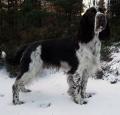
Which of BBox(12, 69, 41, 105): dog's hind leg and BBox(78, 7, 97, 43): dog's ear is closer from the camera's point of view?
BBox(78, 7, 97, 43): dog's ear

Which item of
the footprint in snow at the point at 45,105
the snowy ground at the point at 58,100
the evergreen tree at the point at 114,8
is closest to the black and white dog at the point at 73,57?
the snowy ground at the point at 58,100

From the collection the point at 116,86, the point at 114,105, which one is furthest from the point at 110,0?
the point at 114,105

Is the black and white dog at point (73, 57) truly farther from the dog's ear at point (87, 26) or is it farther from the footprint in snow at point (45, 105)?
the footprint in snow at point (45, 105)

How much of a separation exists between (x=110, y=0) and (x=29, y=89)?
5.75 m

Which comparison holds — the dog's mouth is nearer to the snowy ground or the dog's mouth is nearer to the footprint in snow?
the snowy ground

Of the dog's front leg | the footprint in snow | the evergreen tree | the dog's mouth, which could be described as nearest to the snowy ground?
the footprint in snow

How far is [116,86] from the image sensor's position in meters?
7.55

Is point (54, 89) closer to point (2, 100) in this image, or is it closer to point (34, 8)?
point (2, 100)

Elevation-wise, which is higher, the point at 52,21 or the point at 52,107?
the point at 52,21

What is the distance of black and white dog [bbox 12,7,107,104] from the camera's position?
21.5 feet

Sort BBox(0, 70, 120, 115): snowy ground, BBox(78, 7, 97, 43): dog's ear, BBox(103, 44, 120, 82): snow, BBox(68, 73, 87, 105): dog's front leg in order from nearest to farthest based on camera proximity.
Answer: BBox(0, 70, 120, 115): snowy ground < BBox(78, 7, 97, 43): dog's ear < BBox(68, 73, 87, 105): dog's front leg < BBox(103, 44, 120, 82): snow

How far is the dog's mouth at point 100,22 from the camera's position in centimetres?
637

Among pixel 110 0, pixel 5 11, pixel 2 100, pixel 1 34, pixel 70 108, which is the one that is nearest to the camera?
pixel 70 108

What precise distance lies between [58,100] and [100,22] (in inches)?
61.0
